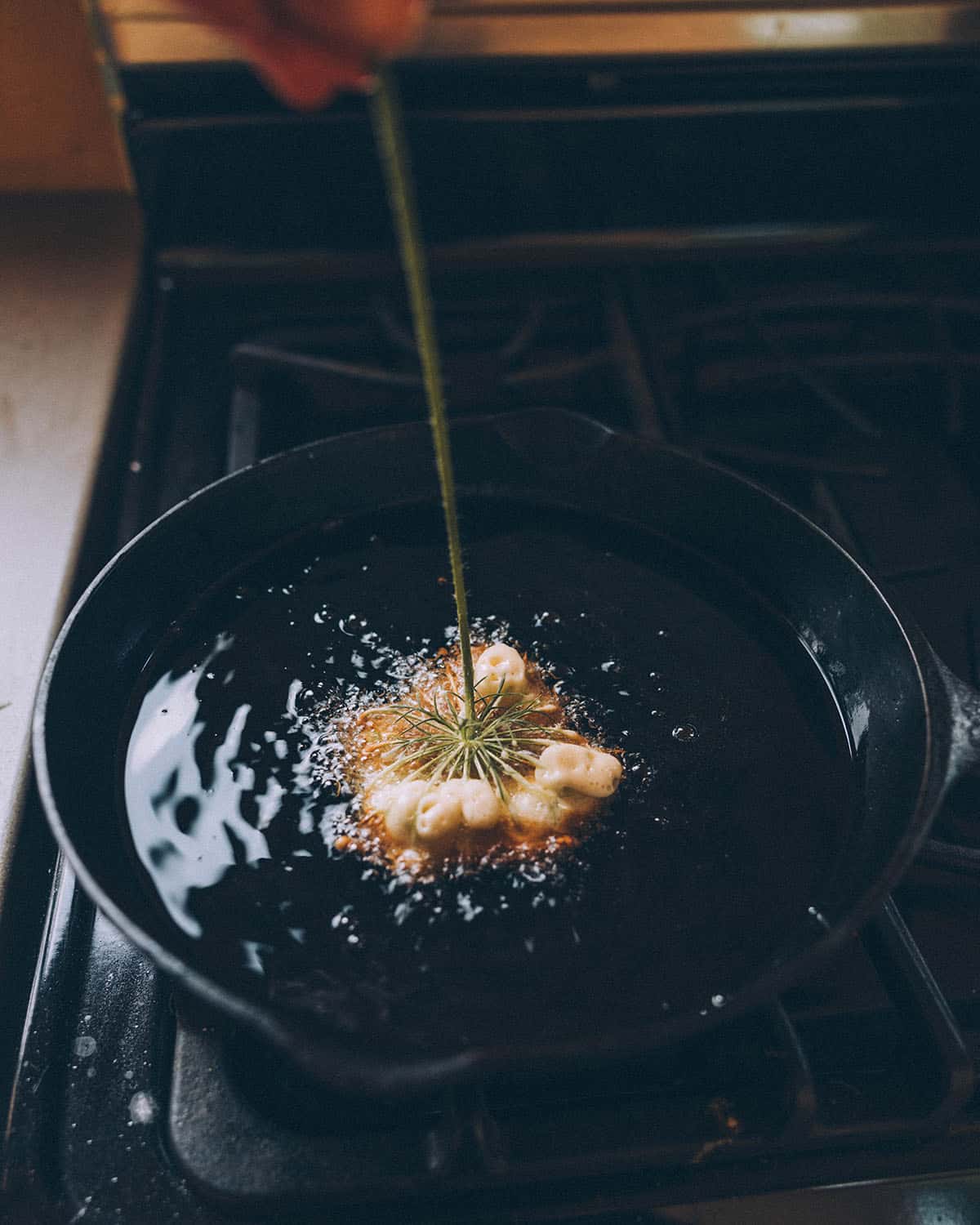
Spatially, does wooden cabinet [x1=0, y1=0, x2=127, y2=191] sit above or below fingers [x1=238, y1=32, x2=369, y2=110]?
above

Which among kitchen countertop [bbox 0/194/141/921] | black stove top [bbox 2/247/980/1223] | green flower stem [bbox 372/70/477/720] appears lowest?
black stove top [bbox 2/247/980/1223]

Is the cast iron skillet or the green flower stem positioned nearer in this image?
the green flower stem

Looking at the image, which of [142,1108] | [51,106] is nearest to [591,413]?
[51,106]

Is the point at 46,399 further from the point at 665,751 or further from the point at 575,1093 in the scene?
the point at 575,1093

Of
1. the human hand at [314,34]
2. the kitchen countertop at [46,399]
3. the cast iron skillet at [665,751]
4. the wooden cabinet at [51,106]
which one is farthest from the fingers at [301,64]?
the wooden cabinet at [51,106]

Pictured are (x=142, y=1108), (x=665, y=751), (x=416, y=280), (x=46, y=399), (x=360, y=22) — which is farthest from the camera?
(x=46, y=399)

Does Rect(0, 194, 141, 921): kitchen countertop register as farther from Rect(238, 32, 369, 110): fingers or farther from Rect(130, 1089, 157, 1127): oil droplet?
Rect(238, 32, 369, 110): fingers

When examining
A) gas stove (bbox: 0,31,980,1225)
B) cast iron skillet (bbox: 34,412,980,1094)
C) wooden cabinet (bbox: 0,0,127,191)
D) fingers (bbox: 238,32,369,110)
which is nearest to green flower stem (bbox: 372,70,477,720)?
fingers (bbox: 238,32,369,110)

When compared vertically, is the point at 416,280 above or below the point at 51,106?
below
